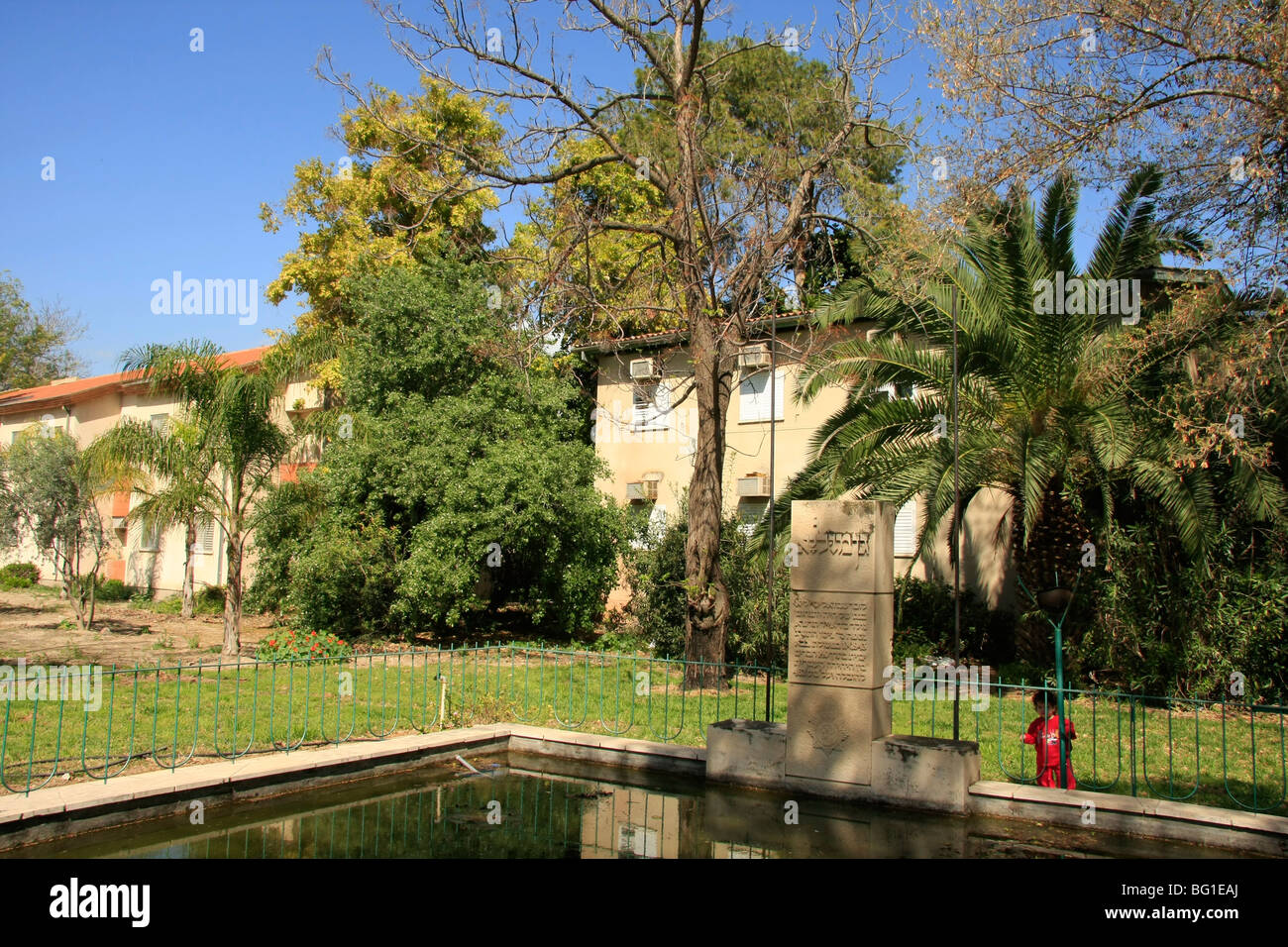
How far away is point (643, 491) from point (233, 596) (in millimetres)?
8385

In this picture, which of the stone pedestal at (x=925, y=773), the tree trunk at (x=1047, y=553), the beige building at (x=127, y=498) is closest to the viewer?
the stone pedestal at (x=925, y=773)

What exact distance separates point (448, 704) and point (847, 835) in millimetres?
5303

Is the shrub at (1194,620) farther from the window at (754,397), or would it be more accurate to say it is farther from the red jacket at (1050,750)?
the window at (754,397)

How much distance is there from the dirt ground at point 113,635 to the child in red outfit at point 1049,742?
1155 centimetres

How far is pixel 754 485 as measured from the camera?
19.2 m

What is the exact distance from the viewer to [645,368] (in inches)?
834

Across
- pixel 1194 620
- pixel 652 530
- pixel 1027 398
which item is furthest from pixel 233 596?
pixel 1194 620

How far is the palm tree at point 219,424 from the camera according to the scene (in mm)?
16266

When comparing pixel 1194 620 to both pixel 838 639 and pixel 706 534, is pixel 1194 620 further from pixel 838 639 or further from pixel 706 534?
pixel 838 639

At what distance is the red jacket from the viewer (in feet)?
27.1

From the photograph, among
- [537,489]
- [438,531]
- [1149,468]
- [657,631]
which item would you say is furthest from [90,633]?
[1149,468]

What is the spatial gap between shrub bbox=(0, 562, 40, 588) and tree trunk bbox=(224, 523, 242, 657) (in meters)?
19.5

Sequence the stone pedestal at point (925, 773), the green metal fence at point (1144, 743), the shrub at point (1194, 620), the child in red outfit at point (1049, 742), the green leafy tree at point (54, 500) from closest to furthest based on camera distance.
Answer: the stone pedestal at point (925, 773)
the child in red outfit at point (1049, 742)
the green metal fence at point (1144, 743)
the shrub at point (1194, 620)
the green leafy tree at point (54, 500)

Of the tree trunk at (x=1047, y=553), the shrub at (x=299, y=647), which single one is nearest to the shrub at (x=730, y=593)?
the tree trunk at (x=1047, y=553)
